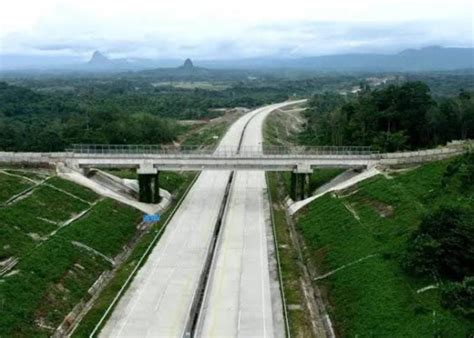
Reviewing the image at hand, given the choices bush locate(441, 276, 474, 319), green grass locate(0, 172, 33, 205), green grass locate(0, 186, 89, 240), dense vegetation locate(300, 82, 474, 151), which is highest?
dense vegetation locate(300, 82, 474, 151)

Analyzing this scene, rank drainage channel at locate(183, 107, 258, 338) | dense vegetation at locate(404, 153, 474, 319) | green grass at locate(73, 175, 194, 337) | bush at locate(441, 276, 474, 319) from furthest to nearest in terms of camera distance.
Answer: green grass at locate(73, 175, 194, 337)
drainage channel at locate(183, 107, 258, 338)
dense vegetation at locate(404, 153, 474, 319)
bush at locate(441, 276, 474, 319)

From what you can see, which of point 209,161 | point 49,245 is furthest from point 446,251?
point 209,161

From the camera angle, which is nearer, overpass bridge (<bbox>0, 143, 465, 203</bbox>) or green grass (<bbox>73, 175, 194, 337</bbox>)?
green grass (<bbox>73, 175, 194, 337</bbox>)

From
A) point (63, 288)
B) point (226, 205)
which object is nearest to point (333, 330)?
point (63, 288)

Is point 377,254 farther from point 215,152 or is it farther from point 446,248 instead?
point 215,152

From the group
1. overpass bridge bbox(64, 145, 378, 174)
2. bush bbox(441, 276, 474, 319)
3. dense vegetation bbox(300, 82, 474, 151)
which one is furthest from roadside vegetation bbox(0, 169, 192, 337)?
dense vegetation bbox(300, 82, 474, 151)

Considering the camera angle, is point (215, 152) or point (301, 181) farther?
point (215, 152)

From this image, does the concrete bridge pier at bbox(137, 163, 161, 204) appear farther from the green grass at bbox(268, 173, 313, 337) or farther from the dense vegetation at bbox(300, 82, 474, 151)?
the dense vegetation at bbox(300, 82, 474, 151)

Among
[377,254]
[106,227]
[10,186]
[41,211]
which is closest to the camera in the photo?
[377,254]
